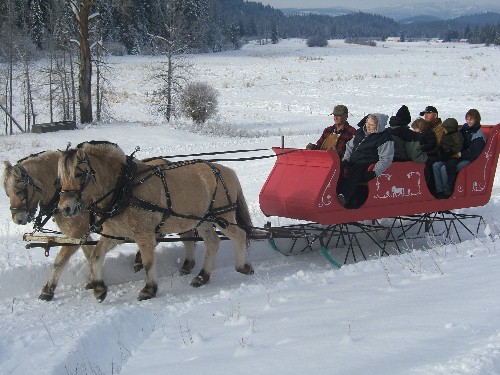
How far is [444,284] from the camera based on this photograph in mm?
4961

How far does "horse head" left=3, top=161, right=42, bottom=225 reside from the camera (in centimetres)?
613

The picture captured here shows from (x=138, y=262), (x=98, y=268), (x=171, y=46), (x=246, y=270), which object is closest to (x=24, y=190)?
(x=98, y=268)

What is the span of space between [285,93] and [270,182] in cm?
3567

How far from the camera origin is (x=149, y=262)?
653cm

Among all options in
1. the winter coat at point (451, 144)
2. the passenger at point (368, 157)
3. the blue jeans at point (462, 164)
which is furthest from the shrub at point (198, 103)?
the passenger at point (368, 157)

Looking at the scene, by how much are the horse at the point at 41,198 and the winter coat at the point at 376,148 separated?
359 cm

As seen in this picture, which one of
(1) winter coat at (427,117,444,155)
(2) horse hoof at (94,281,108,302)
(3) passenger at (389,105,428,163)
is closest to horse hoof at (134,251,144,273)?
Answer: (2) horse hoof at (94,281,108,302)

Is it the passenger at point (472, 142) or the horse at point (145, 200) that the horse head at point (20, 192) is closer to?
the horse at point (145, 200)

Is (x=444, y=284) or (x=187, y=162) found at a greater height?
(x=187, y=162)

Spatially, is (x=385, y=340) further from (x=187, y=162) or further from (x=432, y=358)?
(x=187, y=162)

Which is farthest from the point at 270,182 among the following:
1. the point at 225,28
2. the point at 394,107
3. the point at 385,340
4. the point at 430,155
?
the point at 225,28

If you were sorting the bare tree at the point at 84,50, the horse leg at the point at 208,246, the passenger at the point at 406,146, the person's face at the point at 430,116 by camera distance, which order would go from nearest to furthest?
1. the horse leg at the point at 208,246
2. the passenger at the point at 406,146
3. the person's face at the point at 430,116
4. the bare tree at the point at 84,50

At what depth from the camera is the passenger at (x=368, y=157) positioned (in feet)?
24.7

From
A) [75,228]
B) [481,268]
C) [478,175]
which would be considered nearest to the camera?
→ [481,268]
